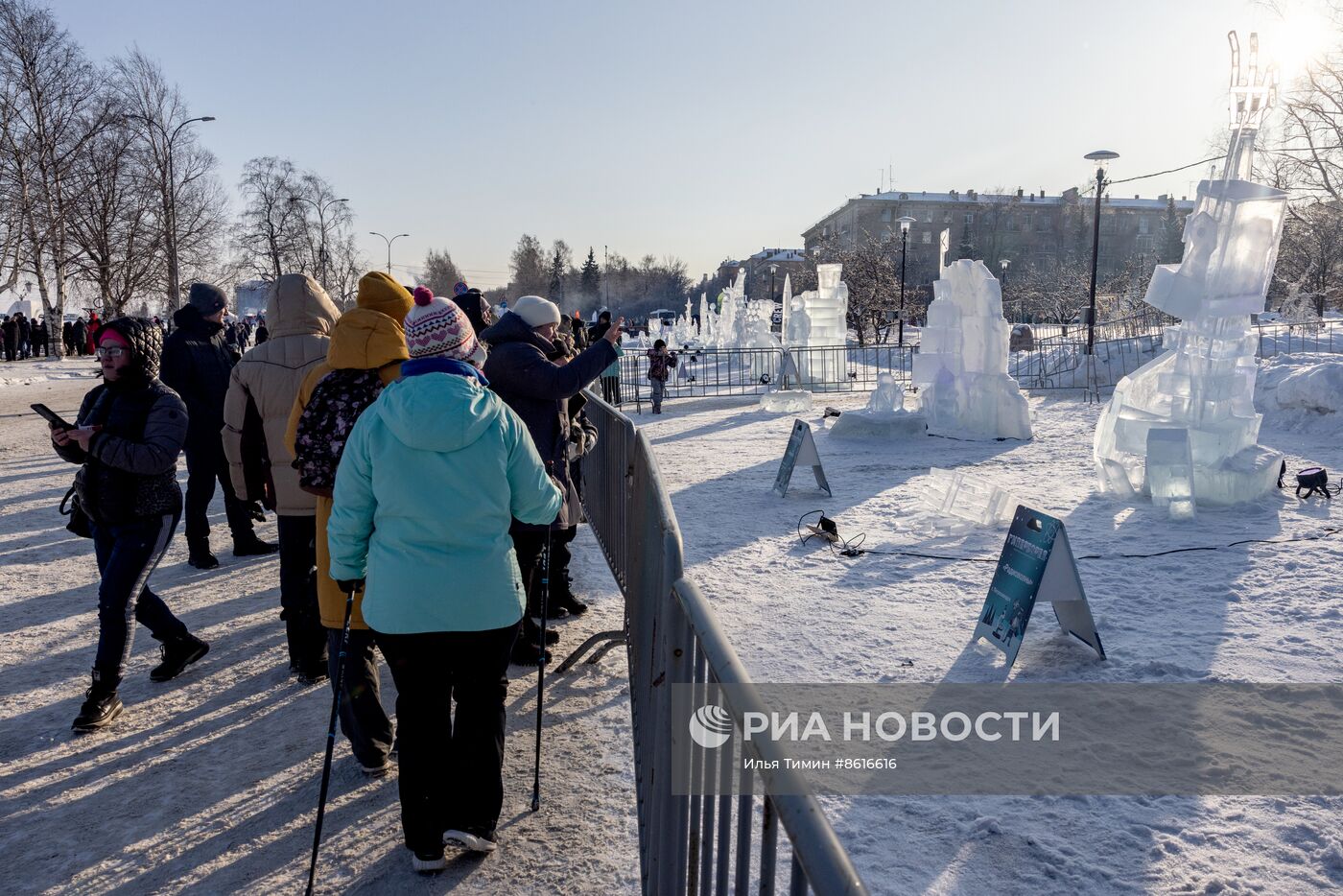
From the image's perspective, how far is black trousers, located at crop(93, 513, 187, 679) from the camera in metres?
3.88

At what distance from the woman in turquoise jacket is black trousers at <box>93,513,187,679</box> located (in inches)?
73.8

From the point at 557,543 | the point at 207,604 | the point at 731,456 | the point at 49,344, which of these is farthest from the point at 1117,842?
the point at 49,344

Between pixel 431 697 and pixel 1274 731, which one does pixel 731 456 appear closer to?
pixel 1274 731

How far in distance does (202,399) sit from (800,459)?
557 cm

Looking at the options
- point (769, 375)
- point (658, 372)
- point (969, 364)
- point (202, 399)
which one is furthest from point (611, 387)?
point (202, 399)

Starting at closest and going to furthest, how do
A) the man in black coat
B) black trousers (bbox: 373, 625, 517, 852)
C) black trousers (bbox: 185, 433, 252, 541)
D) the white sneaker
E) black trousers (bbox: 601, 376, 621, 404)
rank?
black trousers (bbox: 373, 625, 517, 852) → the white sneaker → black trousers (bbox: 185, 433, 252, 541) → black trousers (bbox: 601, 376, 621, 404) → the man in black coat

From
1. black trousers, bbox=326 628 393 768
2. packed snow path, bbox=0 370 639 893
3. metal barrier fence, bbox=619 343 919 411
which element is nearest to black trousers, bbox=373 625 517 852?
packed snow path, bbox=0 370 639 893

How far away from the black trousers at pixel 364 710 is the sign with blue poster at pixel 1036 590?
3.16 metres

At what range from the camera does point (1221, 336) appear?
796cm

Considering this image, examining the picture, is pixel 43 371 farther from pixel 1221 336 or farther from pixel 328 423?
pixel 1221 336

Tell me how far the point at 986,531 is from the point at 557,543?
13.5 feet

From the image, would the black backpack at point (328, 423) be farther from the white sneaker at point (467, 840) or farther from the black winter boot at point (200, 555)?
the black winter boot at point (200, 555)

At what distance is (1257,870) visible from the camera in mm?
2770

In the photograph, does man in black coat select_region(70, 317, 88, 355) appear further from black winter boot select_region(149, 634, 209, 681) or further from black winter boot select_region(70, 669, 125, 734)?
black winter boot select_region(70, 669, 125, 734)
